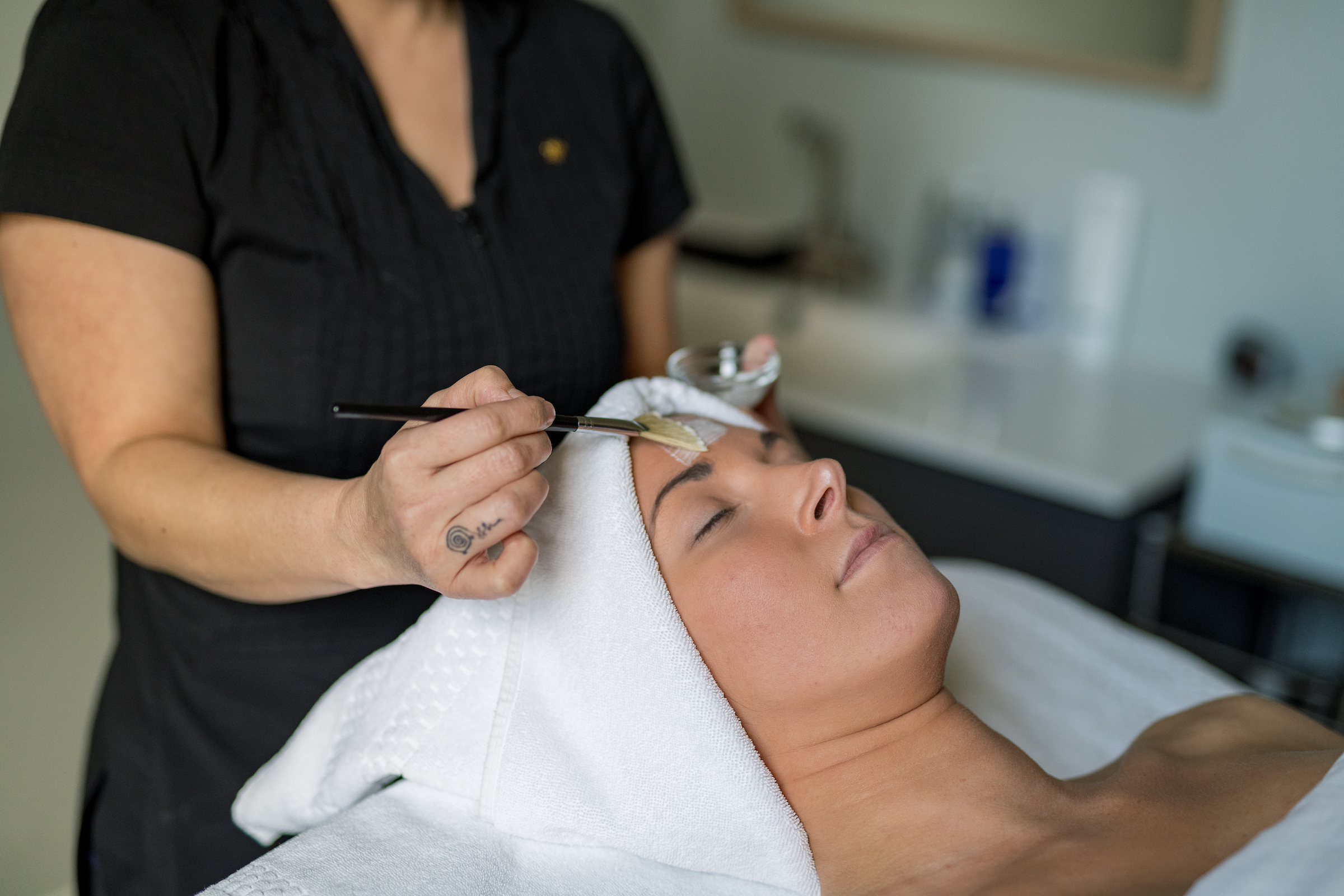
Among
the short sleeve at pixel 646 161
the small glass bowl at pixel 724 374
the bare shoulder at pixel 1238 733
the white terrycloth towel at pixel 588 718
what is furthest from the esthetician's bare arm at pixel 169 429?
the bare shoulder at pixel 1238 733

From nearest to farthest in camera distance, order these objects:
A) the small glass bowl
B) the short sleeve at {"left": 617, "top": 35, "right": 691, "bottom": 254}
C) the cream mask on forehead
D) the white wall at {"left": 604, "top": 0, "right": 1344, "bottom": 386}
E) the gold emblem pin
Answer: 1. the cream mask on forehead
2. the small glass bowl
3. the gold emblem pin
4. the short sleeve at {"left": 617, "top": 35, "right": 691, "bottom": 254}
5. the white wall at {"left": 604, "top": 0, "right": 1344, "bottom": 386}

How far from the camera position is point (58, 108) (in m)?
1.01

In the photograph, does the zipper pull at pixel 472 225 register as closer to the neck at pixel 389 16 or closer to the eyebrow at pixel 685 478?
the neck at pixel 389 16

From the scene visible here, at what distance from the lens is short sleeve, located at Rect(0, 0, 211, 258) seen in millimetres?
998

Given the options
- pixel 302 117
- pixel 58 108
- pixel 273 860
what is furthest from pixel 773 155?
pixel 273 860

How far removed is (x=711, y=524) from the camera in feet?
3.41

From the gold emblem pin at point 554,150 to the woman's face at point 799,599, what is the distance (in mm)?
471

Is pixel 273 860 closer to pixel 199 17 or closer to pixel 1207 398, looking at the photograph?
pixel 199 17

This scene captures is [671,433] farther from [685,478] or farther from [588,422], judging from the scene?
[588,422]

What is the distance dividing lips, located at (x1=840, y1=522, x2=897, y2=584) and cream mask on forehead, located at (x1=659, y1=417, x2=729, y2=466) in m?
0.17

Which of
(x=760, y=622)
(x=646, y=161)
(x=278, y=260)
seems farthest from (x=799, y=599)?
(x=646, y=161)

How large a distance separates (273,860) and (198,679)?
291 mm

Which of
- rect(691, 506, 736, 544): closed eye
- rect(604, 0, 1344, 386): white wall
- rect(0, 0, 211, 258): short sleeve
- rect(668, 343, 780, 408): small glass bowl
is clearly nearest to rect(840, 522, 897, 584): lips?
rect(691, 506, 736, 544): closed eye

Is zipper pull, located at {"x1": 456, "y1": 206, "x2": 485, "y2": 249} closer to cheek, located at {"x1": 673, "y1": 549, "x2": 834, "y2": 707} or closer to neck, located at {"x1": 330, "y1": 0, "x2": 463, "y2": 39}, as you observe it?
neck, located at {"x1": 330, "y1": 0, "x2": 463, "y2": 39}
